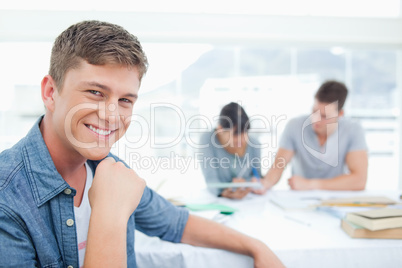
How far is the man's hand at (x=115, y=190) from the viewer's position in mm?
610

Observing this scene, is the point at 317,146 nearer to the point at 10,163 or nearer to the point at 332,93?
the point at 332,93

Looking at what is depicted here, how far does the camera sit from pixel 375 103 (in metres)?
6.69

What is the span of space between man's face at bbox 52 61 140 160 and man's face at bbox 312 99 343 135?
1332mm

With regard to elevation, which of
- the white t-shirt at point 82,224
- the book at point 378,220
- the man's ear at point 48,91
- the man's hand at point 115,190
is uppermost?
the man's ear at point 48,91

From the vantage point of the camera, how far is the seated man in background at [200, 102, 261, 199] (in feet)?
5.21

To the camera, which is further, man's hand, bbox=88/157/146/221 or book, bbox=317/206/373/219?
book, bbox=317/206/373/219

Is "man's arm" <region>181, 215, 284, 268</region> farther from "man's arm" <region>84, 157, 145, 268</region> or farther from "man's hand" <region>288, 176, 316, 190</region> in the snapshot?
"man's hand" <region>288, 176, 316, 190</region>

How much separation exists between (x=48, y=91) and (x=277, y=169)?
1.35 metres

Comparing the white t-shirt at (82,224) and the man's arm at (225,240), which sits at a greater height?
the white t-shirt at (82,224)

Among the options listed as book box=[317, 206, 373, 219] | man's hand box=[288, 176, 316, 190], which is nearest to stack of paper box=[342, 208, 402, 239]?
book box=[317, 206, 373, 219]

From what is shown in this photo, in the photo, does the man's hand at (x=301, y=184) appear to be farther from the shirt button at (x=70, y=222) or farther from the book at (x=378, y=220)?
the shirt button at (x=70, y=222)

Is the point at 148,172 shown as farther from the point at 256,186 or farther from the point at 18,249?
the point at 18,249

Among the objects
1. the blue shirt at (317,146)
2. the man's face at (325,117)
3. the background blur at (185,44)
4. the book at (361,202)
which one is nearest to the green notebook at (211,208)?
the background blur at (185,44)

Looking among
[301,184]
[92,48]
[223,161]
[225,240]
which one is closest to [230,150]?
[223,161]
